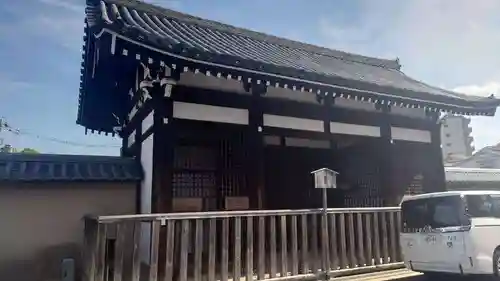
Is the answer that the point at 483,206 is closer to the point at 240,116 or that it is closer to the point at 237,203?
the point at 237,203

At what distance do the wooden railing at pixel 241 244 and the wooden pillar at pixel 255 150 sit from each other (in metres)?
0.84

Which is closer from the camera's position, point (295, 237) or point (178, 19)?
point (295, 237)

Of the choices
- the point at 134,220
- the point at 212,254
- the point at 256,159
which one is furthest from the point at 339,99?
the point at 134,220

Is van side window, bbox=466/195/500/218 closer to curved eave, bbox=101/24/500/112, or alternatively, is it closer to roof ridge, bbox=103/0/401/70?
curved eave, bbox=101/24/500/112

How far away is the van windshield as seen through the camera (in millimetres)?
5535

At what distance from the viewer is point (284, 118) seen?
7734mm

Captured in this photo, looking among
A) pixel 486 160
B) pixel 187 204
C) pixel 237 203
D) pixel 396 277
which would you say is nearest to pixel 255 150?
pixel 237 203

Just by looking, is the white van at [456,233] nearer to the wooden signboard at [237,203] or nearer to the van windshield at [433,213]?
the van windshield at [433,213]

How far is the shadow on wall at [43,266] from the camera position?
6.62 metres

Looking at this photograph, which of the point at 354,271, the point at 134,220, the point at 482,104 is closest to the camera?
the point at 134,220

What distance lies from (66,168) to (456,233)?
6928mm

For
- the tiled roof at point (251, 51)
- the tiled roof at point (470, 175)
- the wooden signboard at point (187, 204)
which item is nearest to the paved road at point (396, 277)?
the wooden signboard at point (187, 204)

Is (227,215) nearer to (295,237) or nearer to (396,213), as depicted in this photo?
(295,237)

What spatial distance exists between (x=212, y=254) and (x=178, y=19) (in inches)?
256
